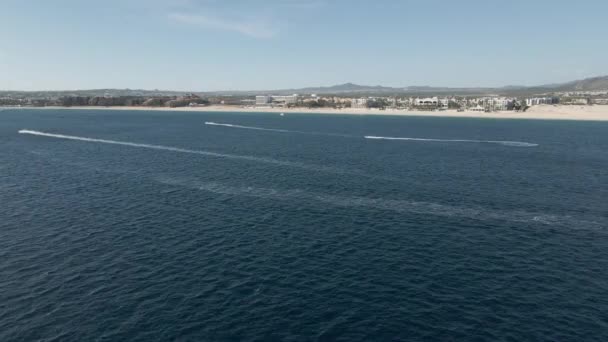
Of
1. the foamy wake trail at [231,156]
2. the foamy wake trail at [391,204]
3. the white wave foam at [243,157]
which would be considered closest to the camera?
the foamy wake trail at [391,204]

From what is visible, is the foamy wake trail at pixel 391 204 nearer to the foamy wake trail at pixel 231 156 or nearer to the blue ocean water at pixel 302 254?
the blue ocean water at pixel 302 254

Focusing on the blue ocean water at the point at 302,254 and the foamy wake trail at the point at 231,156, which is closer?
the blue ocean water at the point at 302,254

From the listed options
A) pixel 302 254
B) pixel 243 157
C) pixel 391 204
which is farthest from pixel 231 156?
pixel 302 254

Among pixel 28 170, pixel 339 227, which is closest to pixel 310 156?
pixel 339 227

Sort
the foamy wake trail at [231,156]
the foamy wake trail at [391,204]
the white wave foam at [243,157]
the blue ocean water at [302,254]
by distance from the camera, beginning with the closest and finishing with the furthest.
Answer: the blue ocean water at [302,254], the foamy wake trail at [391,204], the white wave foam at [243,157], the foamy wake trail at [231,156]

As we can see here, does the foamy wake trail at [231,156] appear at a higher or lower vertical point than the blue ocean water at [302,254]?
higher

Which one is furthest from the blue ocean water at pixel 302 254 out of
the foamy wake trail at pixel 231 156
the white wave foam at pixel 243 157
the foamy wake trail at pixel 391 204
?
the foamy wake trail at pixel 231 156

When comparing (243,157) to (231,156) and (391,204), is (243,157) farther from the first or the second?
(391,204)

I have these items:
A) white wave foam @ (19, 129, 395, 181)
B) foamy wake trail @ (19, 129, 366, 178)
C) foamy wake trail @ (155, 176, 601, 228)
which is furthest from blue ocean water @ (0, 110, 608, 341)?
foamy wake trail @ (19, 129, 366, 178)

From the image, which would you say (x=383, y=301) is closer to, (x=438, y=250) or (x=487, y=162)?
(x=438, y=250)
